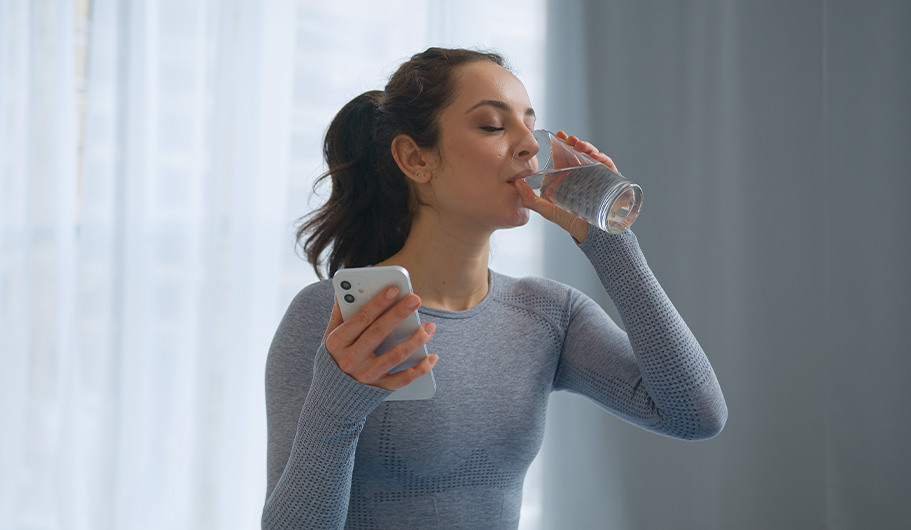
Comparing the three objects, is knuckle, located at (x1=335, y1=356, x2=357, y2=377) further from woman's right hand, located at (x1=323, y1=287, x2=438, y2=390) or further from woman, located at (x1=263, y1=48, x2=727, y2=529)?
woman, located at (x1=263, y1=48, x2=727, y2=529)

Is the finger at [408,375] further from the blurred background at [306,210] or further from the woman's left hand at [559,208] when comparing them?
the blurred background at [306,210]

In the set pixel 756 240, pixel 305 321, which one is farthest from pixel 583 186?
pixel 756 240

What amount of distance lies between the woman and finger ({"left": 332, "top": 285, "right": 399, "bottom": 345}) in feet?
0.55

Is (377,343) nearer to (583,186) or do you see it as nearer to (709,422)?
(583,186)

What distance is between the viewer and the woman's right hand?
738 mm

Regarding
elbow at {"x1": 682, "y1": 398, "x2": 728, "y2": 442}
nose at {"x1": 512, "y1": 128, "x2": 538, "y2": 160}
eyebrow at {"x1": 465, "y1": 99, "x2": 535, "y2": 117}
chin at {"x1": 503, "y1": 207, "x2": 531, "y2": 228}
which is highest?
eyebrow at {"x1": 465, "y1": 99, "x2": 535, "y2": 117}

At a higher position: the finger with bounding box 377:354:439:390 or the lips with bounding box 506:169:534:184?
the lips with bounding box 506:169:534:184

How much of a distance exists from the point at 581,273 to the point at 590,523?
2.19 feet

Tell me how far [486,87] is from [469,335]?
0.41 metres

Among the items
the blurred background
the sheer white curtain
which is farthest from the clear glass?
the sheer white curtain

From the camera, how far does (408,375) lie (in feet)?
2.52

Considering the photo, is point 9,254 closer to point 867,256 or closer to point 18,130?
point 18,130

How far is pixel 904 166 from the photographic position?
169cm

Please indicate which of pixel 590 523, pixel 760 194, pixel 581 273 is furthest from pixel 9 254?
pixel 760 194
